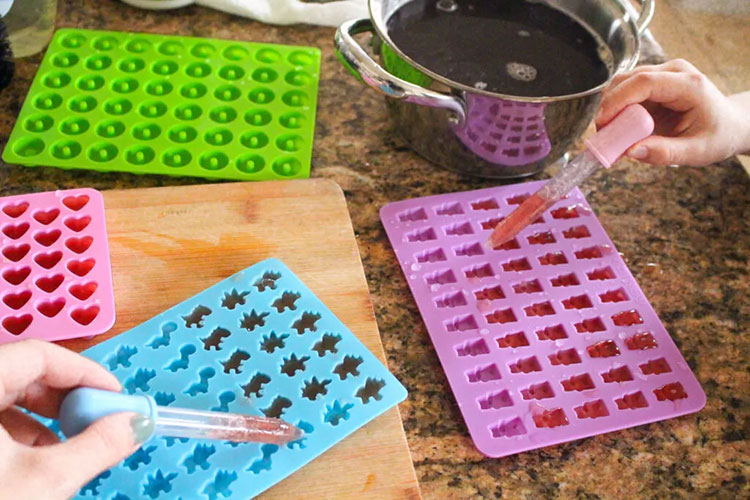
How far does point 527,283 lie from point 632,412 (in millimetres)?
157

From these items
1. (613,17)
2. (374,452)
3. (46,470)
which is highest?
(613,17)

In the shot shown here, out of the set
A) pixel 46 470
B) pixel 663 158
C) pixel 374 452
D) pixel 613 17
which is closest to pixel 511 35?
pixel 613 17

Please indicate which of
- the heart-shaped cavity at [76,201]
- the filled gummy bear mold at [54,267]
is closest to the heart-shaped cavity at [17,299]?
the filled gummy bear mold at [54,267]

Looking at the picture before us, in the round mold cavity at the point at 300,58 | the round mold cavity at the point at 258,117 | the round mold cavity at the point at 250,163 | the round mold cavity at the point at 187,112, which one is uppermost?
the round mold cavity at the point at 300,58

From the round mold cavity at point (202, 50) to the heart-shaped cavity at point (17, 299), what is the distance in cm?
39

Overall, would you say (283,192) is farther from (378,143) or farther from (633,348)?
(633,348)

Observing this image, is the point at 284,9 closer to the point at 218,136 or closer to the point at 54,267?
the point at 218,136

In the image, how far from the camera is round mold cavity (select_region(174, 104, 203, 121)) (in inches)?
32.2

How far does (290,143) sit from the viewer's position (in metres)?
0.81

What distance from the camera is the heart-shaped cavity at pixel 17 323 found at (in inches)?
24.3

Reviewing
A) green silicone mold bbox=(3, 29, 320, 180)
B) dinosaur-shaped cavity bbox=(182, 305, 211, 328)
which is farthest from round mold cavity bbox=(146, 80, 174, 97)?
dinosaur-shaped cavity bbox=(182, 305, 211, 328)

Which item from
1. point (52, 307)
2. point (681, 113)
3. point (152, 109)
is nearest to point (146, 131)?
point (152, 109)

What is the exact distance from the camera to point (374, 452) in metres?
0.56

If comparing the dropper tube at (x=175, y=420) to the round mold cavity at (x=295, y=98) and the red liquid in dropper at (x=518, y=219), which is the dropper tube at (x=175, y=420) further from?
the round mold cavity at (x=295, y=98)
